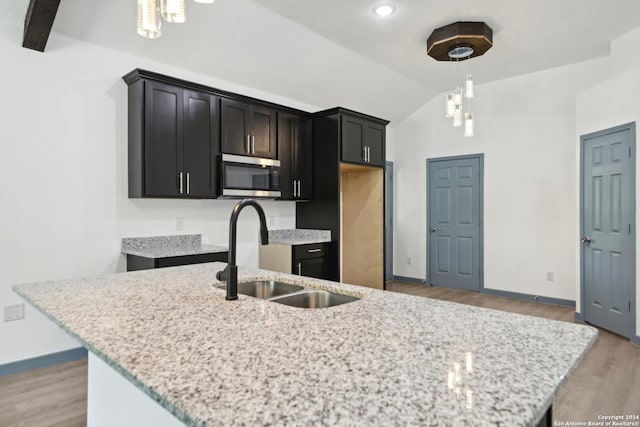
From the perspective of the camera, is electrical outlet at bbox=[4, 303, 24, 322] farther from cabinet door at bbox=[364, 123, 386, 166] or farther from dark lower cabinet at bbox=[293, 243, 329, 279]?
cabinet door at bbox=[364, 123, 386, 166]

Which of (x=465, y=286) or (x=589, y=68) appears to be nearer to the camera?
(x=589, y=68)

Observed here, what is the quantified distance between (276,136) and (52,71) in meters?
2.02

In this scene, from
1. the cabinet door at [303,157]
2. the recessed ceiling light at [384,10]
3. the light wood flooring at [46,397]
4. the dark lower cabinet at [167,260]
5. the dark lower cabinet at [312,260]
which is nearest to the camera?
the light wood flooring at [46,397]

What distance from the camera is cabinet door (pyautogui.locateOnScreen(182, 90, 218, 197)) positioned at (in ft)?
11.3

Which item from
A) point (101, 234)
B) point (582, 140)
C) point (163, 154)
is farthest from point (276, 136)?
point (582, 140)

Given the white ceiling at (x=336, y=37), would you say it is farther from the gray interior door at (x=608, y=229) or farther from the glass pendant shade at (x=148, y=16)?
the glass pendant shade at (x=148, y=16)

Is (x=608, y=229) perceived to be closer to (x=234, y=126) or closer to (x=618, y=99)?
(x=618, y=99)

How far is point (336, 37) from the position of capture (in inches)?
157

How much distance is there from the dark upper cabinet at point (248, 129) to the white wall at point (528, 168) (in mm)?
2671

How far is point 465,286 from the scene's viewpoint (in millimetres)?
5633

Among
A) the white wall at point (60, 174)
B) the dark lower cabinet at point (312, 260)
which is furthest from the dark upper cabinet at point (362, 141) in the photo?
the white wall at point (60, 174)

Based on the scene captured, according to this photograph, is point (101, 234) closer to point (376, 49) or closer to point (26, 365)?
point (26, 365)

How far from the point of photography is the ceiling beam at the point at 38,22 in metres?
2.55

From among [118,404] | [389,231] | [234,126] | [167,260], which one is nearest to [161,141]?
[234,126]
